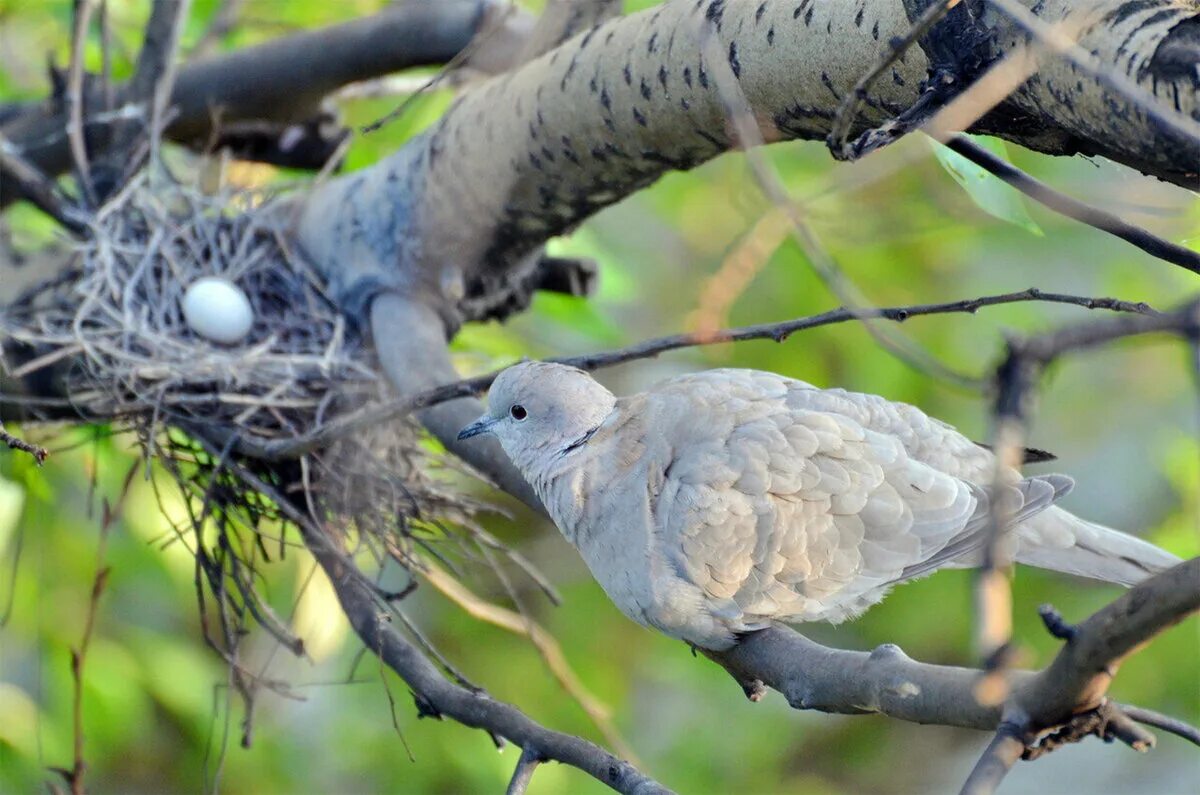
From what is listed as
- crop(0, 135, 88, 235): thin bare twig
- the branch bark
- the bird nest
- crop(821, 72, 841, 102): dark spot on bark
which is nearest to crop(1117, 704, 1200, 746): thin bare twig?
crop(821, 72, 841, 102): dark spot on bark

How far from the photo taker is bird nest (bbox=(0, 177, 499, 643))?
192cm

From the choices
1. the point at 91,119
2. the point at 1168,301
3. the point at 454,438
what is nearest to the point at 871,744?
the point at 1168,301

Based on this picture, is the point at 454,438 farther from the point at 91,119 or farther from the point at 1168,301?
the point at 1168,301

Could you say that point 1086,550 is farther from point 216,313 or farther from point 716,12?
point 216,313

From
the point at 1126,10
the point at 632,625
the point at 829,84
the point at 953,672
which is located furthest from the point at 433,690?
the point at 632,625

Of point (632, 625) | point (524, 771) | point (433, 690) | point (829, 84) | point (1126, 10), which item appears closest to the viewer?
point (1126, 10)

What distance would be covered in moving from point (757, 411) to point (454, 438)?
0.48 meters

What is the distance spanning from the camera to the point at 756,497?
4.99 feet

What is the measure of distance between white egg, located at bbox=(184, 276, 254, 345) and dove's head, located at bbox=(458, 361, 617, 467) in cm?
79

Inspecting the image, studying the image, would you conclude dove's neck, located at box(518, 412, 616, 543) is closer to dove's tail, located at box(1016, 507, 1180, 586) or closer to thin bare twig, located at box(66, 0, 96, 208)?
dove's tail, located at box(1016, 507, 1180, 586)

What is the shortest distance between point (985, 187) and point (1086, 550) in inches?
26.5

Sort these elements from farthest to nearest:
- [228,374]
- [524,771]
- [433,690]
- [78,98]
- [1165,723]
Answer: [78,98] < [228,374] < [433,690] < [524,771] < [1165,723]

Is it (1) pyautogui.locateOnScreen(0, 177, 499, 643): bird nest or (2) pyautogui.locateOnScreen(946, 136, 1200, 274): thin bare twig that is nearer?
(2) pyautogui.locateOnScreen(946, 136, 1200, 274): thin bare twig

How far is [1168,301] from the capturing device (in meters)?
2.87
